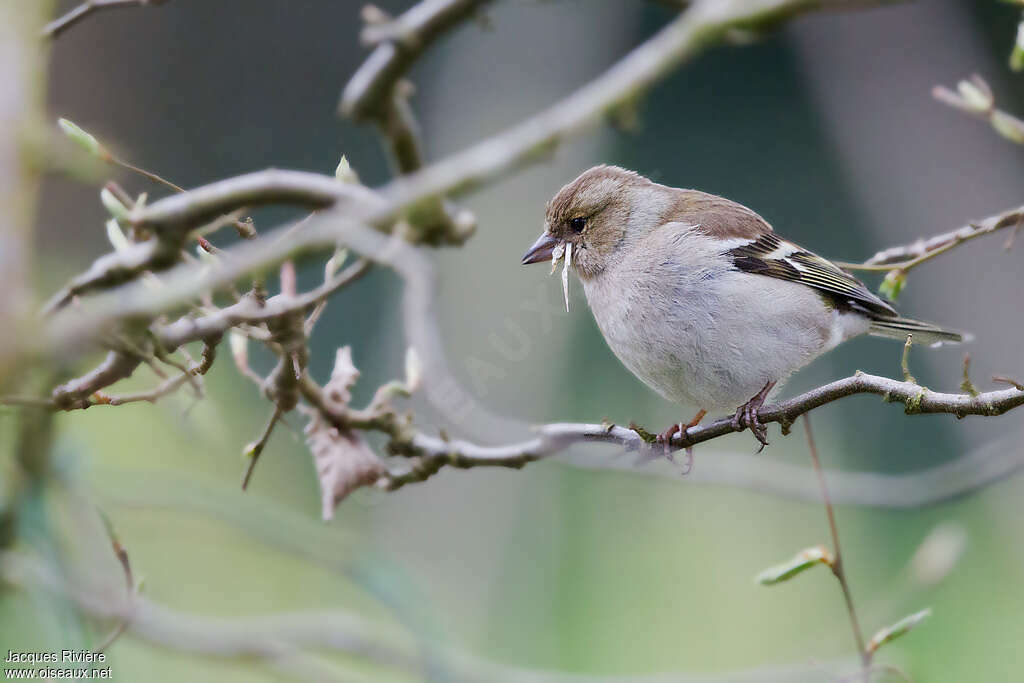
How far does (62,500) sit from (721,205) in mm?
3029

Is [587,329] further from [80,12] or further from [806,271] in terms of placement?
[80,12]

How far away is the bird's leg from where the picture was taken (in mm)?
2521

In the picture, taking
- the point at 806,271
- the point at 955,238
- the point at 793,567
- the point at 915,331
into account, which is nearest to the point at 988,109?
the point at 955,238

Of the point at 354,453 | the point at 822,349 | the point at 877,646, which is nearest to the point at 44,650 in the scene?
the point at 354,453

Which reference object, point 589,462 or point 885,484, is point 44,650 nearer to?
point 589,462

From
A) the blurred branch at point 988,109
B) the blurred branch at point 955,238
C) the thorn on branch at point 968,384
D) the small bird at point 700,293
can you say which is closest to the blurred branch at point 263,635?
the thorn on branch at point 968,384

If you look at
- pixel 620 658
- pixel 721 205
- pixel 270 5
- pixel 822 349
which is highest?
pixel 270 5

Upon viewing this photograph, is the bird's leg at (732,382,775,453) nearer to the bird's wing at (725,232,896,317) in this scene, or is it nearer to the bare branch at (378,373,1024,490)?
the bare branch at (378,373,1024,490)

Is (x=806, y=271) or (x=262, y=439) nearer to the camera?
(x=262, y=439)

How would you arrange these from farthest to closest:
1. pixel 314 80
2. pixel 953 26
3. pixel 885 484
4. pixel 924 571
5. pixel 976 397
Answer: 1. pixel 314 80
2. pixel 953 26
3. pixel 885 484
4. pixel 924 571
5. pixel 976 397

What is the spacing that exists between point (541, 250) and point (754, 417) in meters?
1.57

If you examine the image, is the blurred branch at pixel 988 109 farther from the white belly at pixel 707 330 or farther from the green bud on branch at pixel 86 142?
the green bud on branch at pixel 86 142

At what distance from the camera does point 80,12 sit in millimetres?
1712

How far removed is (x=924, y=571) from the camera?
244 centimetres
